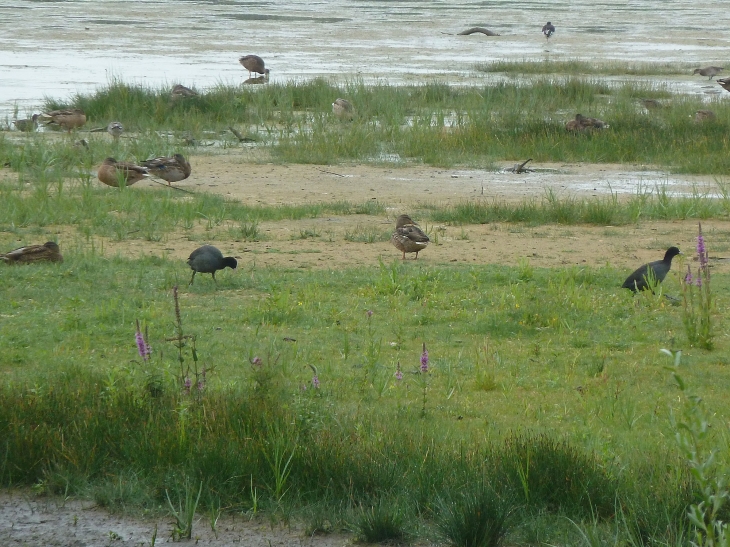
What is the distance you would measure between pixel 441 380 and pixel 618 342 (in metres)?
1.70

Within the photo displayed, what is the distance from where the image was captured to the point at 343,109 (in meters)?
20.6

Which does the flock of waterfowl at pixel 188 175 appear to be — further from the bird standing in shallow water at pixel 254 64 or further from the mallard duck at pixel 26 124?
the bird standing in shallow water at pixel 254 64

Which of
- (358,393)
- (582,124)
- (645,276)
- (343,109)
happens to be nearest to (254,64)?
(343,109)

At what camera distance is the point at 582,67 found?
99.2ft

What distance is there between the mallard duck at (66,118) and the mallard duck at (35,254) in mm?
9149

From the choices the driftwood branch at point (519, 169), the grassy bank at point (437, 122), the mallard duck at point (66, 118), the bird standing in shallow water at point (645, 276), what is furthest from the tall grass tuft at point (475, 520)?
the mallard duck at point (66, 118)

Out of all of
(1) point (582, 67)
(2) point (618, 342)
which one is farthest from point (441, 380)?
(1) point (582, 67)

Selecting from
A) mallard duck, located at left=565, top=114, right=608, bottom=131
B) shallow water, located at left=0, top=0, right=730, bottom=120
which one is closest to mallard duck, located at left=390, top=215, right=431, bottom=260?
mallard duck, located at left=565, top=114, right=608, bottom=131

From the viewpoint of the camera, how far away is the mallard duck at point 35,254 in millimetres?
10055

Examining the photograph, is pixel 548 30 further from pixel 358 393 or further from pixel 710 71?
pixel 358 393

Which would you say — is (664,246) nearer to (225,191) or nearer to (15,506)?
(225,191)

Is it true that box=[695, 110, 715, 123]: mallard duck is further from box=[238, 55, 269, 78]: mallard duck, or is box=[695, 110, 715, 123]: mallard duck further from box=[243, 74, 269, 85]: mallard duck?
box=[238, 55, 269, 78]: mallard duck

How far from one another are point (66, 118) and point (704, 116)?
1143cm

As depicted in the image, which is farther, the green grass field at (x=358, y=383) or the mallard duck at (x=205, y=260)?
the mallard duck at (x=205, y=260)
